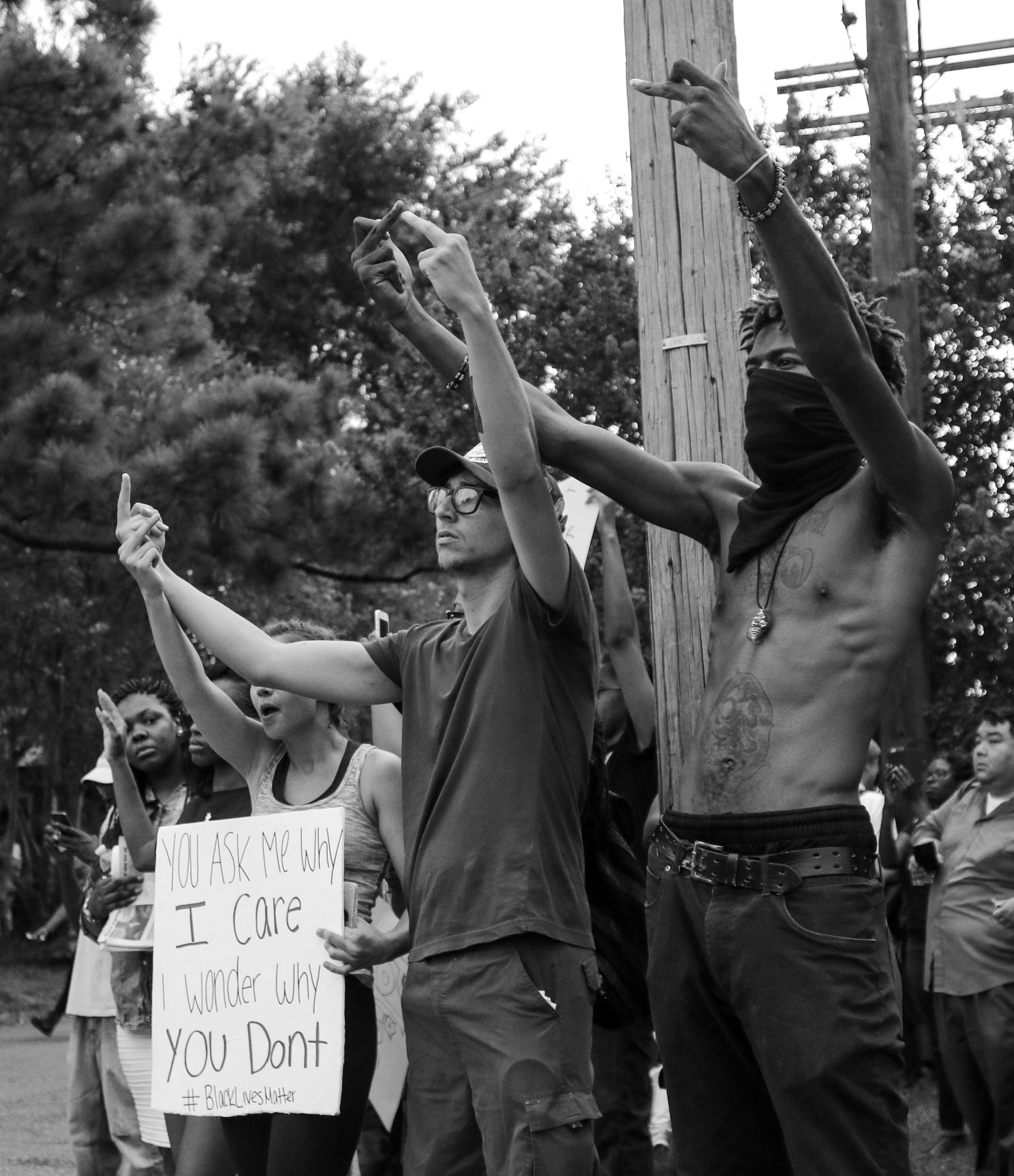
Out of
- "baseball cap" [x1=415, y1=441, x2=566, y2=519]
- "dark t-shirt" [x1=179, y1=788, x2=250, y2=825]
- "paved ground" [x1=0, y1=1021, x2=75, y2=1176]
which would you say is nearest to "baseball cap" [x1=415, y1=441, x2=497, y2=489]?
"baseball cap" [x1=415, y1=441, x2=566, y2=519]

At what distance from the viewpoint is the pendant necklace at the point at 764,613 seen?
3.22m

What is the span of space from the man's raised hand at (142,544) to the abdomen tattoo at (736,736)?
145cm

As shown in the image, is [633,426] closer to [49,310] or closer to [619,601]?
[49,310]

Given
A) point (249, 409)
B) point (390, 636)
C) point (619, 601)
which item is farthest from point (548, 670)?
point (249, 409)

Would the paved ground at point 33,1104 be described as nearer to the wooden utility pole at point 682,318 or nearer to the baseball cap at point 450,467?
the wooden utility pole at point 682,318

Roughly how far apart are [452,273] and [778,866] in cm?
130

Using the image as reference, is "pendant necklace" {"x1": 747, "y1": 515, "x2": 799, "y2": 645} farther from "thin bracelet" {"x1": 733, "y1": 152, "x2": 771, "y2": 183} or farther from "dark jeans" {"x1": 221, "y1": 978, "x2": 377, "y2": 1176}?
"dark jeans" {"x1": 221, "y1": 978, "x2": 377, "y2": 1176}

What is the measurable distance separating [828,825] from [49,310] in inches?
417

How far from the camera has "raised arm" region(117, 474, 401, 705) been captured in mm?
3840

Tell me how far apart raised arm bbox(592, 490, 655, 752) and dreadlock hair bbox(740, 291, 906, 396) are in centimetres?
126

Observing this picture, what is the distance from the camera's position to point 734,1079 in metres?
3.17

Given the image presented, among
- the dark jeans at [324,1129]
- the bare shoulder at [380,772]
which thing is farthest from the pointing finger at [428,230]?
the dark jeans at [324,1129]

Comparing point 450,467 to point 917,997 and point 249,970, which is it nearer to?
point 249,970

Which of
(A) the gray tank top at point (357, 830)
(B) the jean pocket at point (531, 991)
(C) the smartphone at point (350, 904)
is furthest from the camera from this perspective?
(A) the gray tank top at point (357, 830)
